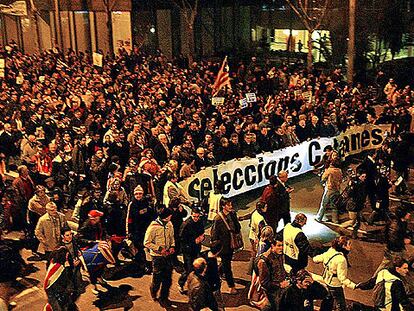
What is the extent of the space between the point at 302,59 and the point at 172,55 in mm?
7174

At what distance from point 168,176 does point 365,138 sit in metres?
7.36

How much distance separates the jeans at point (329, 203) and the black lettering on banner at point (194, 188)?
2554 millimetres

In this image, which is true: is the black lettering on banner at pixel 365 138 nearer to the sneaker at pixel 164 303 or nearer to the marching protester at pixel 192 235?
the marching protester at pixel 192 235

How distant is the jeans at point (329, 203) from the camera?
11.9m

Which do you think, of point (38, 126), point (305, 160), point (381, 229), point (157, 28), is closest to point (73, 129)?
point (38, 126)

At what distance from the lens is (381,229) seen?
1205 centimetres

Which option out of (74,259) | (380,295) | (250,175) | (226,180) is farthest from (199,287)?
(250,175)

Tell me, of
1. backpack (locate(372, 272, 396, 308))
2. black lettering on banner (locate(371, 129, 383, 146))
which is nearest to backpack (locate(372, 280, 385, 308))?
backpack (locate(372, 272, 396, 308))

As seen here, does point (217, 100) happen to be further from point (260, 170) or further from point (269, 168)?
point (260, 170)

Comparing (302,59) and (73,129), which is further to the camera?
(302,59)

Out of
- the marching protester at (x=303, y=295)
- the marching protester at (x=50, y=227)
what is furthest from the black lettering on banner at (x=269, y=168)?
the marching protester at (x=303, y=295)

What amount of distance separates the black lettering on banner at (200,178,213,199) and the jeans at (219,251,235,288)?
2996mm

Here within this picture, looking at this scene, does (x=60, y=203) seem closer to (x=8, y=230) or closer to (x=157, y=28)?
(x=8, y=230)

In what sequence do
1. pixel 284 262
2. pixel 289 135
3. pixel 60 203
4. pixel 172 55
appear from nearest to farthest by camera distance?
pixel 284 262 → pixel 60 203 → pixel 289 135 → pixel 172 55
